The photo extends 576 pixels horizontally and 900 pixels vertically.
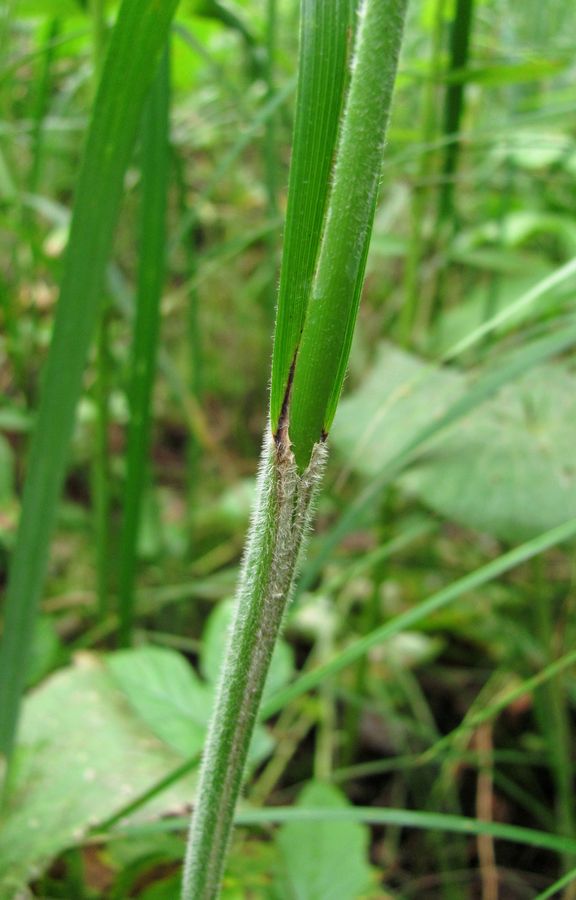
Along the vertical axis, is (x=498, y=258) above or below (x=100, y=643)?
above

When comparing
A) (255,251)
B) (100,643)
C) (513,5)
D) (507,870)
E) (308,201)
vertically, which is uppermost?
(513,5)

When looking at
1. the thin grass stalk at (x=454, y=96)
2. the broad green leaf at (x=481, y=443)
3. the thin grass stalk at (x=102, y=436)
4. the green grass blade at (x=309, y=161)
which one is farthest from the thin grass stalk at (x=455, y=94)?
the green grass blade at (x=309, y=161)

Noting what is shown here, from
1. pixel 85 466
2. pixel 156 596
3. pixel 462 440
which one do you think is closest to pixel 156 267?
pixel 462 440

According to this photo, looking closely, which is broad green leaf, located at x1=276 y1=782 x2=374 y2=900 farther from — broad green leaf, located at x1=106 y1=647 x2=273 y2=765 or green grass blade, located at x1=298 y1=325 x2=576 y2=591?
green grass blade, located at x1=298 y1=325 x2=576 y2=591

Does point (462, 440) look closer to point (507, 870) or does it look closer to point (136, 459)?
point (136, 459)

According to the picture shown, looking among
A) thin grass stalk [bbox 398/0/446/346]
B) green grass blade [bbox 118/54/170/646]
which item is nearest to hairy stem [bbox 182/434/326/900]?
green grass blade [bbox 118/54/170/646]

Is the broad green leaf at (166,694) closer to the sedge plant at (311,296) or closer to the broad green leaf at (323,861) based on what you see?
the broad green leaf at (323,861)
